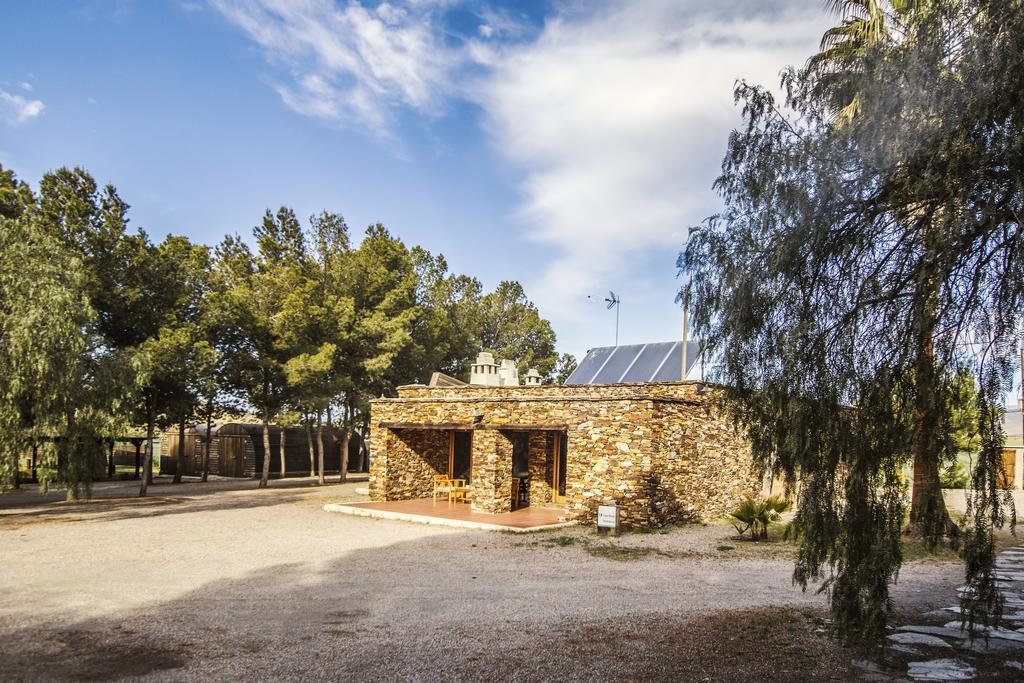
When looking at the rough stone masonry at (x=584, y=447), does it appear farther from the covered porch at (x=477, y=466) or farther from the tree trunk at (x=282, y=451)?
the tree trunk at (x=282, y=451)

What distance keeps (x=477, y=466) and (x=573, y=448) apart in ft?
8.18

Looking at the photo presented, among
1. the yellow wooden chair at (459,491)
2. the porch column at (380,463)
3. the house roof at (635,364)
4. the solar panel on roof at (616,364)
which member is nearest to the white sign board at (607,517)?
the yellow wooden chair at (459,491)

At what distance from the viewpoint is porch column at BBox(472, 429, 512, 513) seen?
16156 mm

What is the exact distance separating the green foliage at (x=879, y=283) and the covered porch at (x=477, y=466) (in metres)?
10.2

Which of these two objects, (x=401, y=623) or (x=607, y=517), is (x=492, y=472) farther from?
(x=401, y=623)

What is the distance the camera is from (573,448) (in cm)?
1525

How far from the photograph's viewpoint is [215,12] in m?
11.9

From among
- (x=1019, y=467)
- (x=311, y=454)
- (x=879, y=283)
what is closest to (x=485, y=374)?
(x=311, y=454)

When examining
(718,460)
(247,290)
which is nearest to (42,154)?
(247,290)

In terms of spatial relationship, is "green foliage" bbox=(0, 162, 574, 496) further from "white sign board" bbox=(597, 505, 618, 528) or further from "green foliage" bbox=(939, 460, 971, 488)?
"green foliage" bbox=(939, 460, 971, 488)

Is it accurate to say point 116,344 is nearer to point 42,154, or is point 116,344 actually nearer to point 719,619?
point 42,154

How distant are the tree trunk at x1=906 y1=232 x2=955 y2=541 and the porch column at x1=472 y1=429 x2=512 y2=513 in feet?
38.0

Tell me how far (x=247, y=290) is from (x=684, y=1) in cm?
1950

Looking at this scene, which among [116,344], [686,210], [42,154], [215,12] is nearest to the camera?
[686,210]
